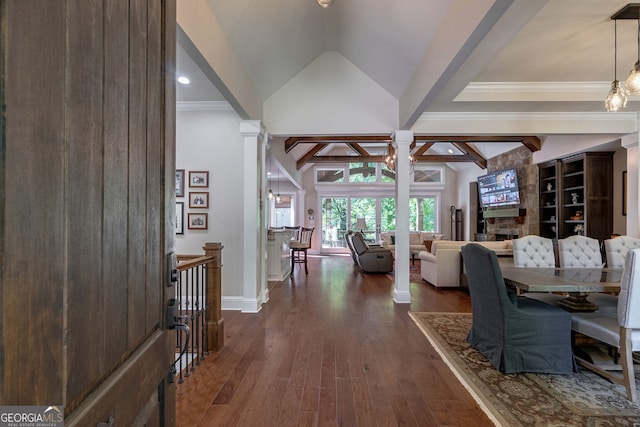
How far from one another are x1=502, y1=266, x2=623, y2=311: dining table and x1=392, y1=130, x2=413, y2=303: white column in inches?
67.1

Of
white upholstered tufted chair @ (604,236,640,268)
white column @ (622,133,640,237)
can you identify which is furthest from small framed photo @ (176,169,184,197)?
white column @ (622,133,640,237)

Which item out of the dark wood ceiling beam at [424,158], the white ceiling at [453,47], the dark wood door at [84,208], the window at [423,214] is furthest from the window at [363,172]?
the dark wood door at [84,208]

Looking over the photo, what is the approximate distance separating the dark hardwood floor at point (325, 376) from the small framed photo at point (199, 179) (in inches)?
69.6

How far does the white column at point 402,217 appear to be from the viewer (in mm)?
4676

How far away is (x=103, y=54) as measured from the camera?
0.64 metres

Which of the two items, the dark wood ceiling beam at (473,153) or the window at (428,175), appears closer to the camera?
the dark wood ceiling beam at (473,153)

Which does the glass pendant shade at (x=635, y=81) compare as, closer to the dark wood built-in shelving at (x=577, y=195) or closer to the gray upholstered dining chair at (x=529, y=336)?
the gray upholstered dining chair at (x=529, y=336)

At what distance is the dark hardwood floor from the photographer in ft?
6.62

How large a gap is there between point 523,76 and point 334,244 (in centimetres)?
829

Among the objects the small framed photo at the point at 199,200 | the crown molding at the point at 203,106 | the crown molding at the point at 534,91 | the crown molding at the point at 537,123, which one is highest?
the crown molding at the point at 534,91

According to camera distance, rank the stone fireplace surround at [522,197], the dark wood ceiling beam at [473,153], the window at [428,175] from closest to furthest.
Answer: the stone fireplace surround at [522,197] → the dark wood ceiling beam at [473,153] → the window at [428,175]

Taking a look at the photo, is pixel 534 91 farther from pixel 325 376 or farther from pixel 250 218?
pixel 325 376

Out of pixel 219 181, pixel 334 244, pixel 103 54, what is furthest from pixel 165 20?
pixel 334 244

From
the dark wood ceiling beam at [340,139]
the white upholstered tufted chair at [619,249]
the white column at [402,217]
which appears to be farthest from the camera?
the dark wood ceiling beam at [340,139]
